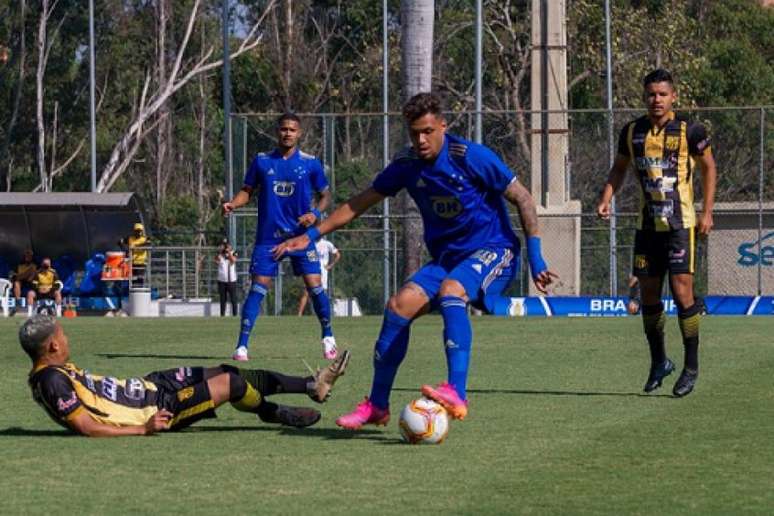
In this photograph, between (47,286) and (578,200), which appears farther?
(47,286)

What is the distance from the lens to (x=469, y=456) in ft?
28.0

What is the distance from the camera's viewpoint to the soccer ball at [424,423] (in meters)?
8.88

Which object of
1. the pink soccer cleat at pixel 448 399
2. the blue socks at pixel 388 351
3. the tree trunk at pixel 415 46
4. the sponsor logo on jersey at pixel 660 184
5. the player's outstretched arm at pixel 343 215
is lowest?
the pink soccer cleat at pixel 448 399

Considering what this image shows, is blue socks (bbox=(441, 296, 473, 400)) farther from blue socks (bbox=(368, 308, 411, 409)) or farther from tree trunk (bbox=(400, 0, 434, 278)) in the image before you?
tree trunk (bbox=(400, 0, 434, 278))

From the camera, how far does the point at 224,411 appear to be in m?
11.0

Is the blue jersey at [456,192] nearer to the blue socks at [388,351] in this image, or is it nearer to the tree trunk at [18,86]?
the blue socks at [388,351]

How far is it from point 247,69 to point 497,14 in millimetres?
10712

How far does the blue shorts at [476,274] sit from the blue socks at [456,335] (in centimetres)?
13

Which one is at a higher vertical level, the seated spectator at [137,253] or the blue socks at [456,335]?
the blue socks at [456,335]

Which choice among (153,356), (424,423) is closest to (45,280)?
(153,356)

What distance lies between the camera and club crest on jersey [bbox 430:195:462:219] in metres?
9.65

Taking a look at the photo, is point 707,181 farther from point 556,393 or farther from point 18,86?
point 18,86

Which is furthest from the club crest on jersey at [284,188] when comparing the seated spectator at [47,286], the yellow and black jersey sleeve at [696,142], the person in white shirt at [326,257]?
the seated spectator at [47,286]

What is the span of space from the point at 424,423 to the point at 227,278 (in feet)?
79.9
